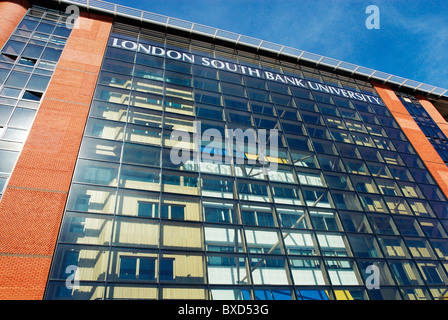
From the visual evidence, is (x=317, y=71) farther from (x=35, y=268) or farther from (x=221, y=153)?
(x=35, y=268)

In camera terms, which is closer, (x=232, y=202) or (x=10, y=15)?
(x=232, y=202)

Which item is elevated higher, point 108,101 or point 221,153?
point 108,101

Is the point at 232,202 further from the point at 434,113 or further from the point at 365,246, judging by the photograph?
the point at 434,113

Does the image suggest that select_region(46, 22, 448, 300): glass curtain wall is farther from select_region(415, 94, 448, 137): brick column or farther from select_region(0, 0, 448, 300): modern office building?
select_region(415, 94, 448, 137): brick column

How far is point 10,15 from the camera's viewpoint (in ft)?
70.4

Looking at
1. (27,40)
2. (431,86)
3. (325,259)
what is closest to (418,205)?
(325,259)

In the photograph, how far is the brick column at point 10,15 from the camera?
1993 cm

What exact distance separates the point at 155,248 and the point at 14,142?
908 cm

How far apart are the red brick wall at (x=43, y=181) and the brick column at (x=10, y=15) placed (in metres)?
4.26

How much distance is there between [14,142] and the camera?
1453 centimetres

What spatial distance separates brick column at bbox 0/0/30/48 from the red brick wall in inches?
168

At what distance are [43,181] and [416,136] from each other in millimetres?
29022

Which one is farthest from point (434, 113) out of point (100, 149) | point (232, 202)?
point (100, 149)

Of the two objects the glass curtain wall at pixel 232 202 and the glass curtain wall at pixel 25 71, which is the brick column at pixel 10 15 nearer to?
the glass curtain wall at pixel 25 71
